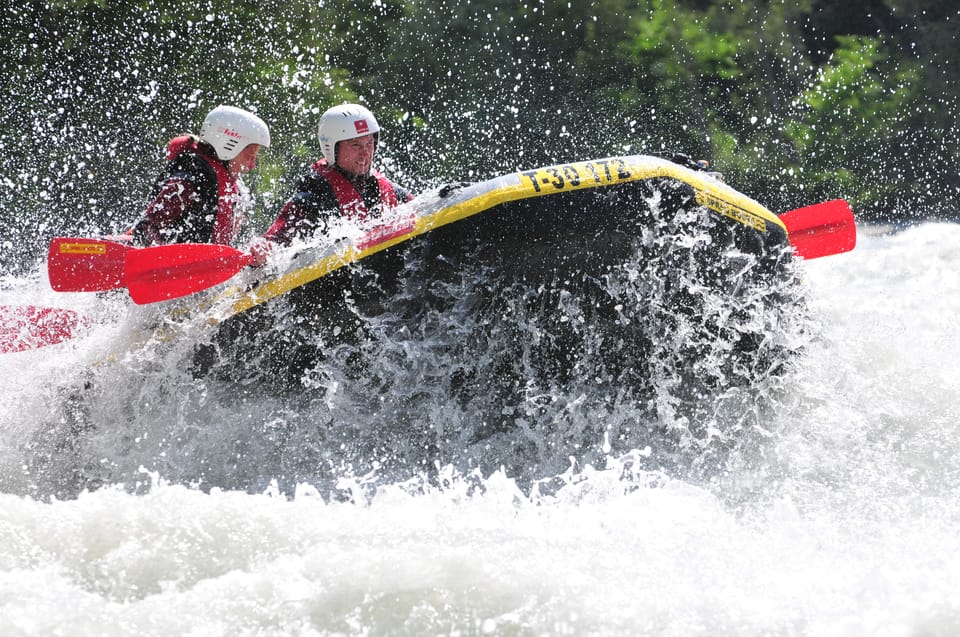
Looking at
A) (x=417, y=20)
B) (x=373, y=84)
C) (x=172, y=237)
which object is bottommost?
(x=172, y=237)

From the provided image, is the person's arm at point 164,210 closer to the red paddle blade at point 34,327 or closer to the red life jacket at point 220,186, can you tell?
the red life jacket at point 220,186

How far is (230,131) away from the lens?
15.4 ft

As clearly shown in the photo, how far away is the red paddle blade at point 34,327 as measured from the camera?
4.38 meters

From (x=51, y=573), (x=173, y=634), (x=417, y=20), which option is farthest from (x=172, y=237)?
(x=417, y=20)

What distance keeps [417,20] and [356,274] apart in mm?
9482

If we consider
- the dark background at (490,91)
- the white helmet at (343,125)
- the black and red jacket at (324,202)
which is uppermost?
the dark background at (490,91)

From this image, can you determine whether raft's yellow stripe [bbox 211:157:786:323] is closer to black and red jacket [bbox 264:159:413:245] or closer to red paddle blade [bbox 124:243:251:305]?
red paddle blade [bbox 124:243:251:305]

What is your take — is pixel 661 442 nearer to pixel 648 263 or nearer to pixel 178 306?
pixel 648 263

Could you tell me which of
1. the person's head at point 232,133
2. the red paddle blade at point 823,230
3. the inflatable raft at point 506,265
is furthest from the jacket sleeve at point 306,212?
the red paddle blade at point 823,230

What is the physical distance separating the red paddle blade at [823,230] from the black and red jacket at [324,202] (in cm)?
200

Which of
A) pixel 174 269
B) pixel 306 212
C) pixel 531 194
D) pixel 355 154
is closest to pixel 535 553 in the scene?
pixel 531 194

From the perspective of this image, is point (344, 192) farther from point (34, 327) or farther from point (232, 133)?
point (34, 327)

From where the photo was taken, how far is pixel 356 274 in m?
3.79

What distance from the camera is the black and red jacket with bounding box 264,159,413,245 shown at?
4.35 m
